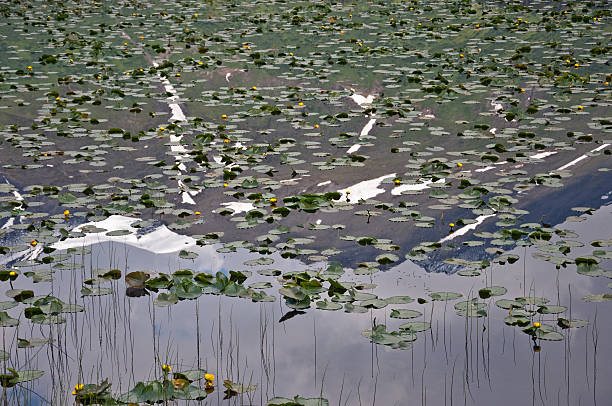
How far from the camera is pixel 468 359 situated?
13.3 feet

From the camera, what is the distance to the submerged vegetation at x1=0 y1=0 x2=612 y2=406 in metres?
4.03

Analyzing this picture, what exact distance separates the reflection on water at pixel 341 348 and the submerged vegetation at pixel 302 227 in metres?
0.02

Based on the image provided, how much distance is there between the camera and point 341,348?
423 centimetres

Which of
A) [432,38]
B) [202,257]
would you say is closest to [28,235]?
[202,257]

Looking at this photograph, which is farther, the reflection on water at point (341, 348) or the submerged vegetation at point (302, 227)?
the submerged vegetation at point (302, 227)

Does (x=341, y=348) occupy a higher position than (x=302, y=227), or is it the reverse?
(x=302, y=227)

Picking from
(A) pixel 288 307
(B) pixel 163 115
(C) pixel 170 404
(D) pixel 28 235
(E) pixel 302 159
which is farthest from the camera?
(B) pixel 163 115

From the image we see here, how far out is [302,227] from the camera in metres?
6.01

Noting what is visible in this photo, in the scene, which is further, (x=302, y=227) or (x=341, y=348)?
(x=302, y=227)

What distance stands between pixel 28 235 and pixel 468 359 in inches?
148

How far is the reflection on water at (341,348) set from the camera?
3.79 m

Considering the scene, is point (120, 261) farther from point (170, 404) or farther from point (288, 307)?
point (170, 404)

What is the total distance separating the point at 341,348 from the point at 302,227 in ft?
6.30

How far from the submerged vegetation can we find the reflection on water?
0.05 feet
